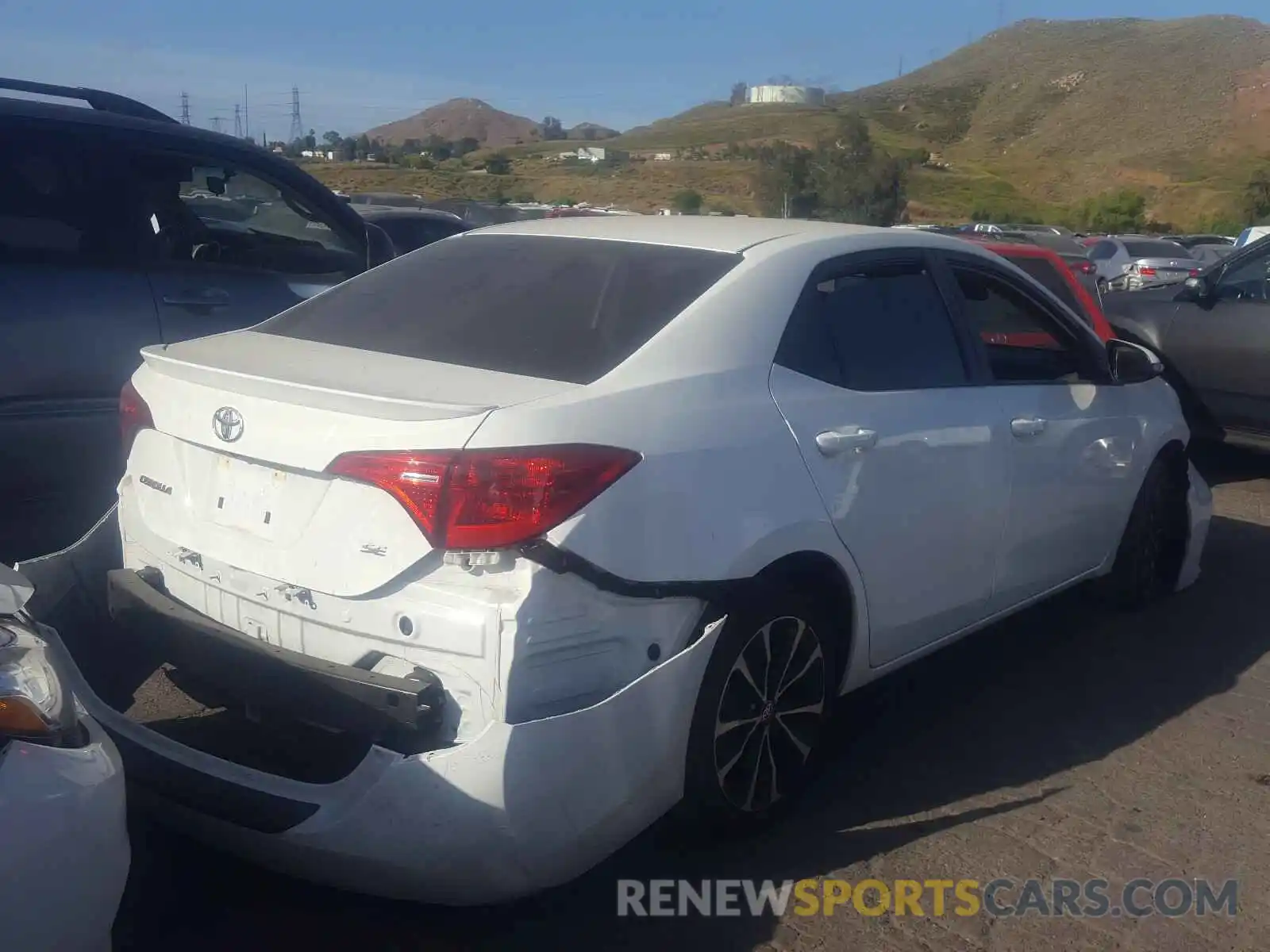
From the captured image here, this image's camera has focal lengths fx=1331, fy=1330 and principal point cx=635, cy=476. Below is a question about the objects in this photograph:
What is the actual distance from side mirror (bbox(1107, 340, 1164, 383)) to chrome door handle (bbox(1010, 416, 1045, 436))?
33.6 inches

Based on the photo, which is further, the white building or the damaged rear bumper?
the white building

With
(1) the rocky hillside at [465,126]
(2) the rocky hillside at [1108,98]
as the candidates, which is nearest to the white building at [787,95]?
(2) the rocky hillside at [1108,98]

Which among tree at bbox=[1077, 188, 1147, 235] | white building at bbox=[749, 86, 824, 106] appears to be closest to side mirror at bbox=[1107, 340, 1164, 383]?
tree at bbox=[1077, 188, 1147, 235]

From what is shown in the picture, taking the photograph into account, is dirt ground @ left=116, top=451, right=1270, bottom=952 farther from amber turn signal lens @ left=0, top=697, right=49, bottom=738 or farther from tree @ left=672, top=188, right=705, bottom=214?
tree @ left=672, top=188, right=705, bottom=214

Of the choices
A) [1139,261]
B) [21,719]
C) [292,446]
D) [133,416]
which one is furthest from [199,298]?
[1139,261]

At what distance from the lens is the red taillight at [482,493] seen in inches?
114

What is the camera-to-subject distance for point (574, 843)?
3.01 m

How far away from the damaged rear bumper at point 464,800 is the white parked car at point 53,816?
42 cm

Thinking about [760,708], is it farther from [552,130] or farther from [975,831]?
[552,130]

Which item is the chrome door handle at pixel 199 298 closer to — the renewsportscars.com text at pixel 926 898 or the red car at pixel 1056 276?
the renewsportscars.com text at pixel 926 898

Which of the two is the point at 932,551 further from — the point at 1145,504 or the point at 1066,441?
the point at 1145,504

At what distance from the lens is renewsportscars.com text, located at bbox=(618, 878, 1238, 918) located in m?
3.40

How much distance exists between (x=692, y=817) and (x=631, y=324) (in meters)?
1.30

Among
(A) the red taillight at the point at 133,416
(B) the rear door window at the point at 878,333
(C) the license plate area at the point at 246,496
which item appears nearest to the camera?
(C) the license plate area at the point at 246,496
